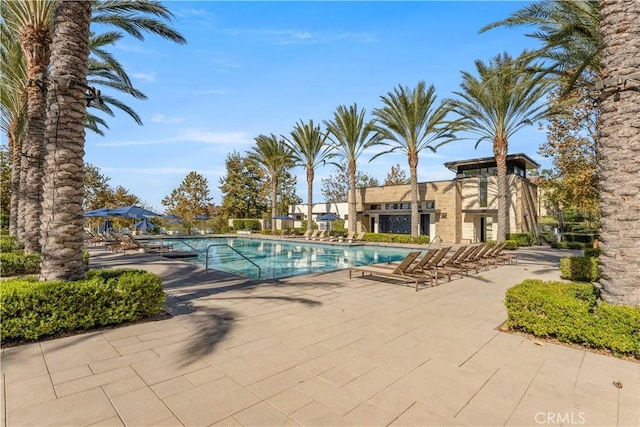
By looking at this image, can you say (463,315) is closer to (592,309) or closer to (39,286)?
(592,309)

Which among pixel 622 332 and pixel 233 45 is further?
pixel 233 45

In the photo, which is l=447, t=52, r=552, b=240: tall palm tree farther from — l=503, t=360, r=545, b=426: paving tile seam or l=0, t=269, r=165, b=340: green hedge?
l=0, t=269, r=165, b=340: green hedge

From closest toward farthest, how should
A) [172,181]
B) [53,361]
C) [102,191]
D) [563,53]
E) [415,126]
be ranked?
[53,361], [563,53], [415,126], [102,191], [172,181]

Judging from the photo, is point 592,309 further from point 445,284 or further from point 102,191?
point 102,191

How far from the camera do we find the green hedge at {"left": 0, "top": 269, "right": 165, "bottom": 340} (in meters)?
4.38

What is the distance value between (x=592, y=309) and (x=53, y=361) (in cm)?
738

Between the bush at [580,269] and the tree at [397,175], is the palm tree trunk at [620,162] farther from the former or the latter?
the tree at [397,175]

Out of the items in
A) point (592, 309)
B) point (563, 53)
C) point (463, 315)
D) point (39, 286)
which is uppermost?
point (563, 53)

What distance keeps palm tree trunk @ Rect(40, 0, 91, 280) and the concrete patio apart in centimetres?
149

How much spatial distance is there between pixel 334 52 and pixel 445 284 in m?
9.21

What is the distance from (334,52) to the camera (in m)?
12.4

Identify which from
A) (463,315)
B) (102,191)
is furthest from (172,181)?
(463,315)

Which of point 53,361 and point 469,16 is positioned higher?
Result: point 469,16

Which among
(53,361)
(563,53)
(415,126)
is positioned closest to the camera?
(53,361)
